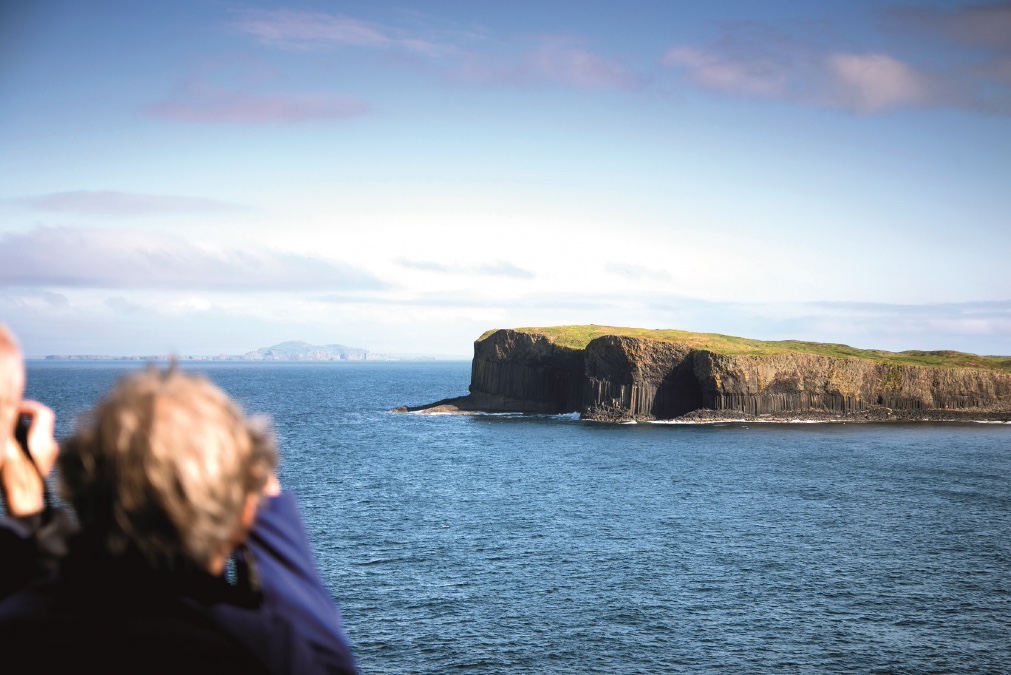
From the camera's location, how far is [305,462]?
251 ft

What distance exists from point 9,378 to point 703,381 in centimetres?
11118

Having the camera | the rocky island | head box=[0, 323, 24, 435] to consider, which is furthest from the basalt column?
head box=[0, 323, 24, 435]

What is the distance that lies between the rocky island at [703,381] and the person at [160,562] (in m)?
108

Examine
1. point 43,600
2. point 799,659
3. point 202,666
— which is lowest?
point 799,659

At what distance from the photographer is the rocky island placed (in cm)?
10988

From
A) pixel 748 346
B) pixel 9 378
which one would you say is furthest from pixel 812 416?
pixel 9 378

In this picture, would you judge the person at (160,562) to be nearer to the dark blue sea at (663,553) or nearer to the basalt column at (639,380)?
the dark blue sea at (663,553)

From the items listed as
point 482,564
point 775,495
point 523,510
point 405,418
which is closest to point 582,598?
point 482,564

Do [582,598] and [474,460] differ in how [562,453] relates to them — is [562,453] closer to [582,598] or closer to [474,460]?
[474,460]

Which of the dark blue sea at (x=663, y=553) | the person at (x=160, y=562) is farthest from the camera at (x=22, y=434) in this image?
the dark blue sea at (x=663, y=553)

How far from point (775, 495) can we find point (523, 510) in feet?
67.9

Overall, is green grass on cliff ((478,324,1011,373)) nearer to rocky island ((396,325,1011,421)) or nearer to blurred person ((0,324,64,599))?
rocky island ((396,325,1011,421))

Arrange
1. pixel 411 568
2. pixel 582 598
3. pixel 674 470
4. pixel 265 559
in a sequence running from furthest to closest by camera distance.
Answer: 1. pixel 674 470
2. pixel 411 568
3. pixel 582 598
4. pixel 265 559

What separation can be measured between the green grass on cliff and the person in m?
110
